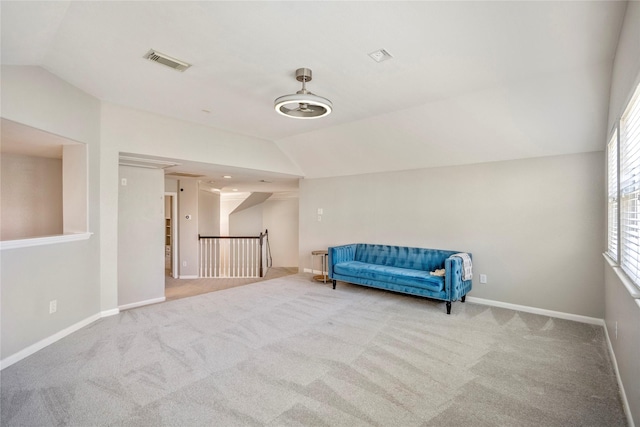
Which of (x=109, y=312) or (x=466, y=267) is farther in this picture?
(x=466, y=267)

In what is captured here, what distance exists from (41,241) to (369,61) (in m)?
3.69

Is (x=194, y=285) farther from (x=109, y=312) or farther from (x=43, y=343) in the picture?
(x=43, y=343)

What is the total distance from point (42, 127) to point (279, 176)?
393 cm

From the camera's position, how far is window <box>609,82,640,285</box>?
195 centimetres

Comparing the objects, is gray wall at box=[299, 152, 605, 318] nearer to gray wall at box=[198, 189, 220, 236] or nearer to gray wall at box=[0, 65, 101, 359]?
gray wall at box=[0, 65, 101, 359]

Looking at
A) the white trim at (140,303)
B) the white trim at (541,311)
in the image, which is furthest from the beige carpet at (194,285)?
the white trim at (541,311)

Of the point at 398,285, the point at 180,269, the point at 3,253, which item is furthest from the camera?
the point at 180,269

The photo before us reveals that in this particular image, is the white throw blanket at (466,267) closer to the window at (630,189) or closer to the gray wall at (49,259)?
the window at (630,189)

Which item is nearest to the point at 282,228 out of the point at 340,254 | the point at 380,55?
the point at 340,254

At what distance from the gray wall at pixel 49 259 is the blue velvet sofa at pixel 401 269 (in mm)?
3511

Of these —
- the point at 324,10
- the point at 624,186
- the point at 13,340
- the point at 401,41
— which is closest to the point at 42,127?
the point at 13,340

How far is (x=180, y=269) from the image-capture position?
752cm

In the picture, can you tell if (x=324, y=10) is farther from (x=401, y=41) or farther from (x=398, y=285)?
(x=398, y=285)

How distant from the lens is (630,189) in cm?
215
